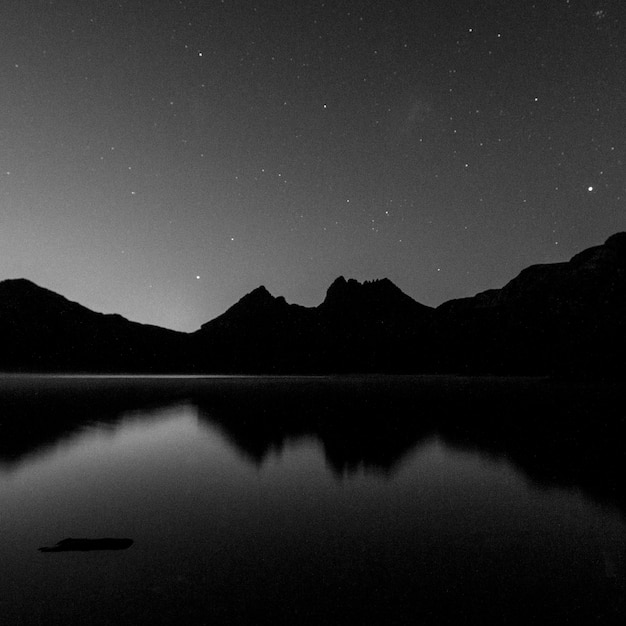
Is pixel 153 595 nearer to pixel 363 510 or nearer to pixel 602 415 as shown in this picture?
pixel 363 510

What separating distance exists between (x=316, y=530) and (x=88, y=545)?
621cm

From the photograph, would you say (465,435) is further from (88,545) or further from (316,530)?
(88,545)

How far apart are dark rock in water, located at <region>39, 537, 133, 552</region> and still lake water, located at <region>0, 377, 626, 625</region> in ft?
0.97

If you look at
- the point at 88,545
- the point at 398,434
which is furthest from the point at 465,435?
the point at 88,545

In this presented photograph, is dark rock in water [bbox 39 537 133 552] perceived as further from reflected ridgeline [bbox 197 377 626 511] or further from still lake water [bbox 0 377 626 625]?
reflected ridgeline [bbox 197 377 626 511]

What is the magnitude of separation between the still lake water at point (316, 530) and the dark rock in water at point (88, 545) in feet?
0.97

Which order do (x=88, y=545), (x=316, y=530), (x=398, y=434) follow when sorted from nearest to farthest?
(x=88, y=545) → (x=316, y=530) → (x=398, y=434)

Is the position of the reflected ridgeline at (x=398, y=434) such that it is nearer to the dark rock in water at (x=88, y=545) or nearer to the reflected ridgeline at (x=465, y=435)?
the reflected ridgeline at (x=465, y=435)

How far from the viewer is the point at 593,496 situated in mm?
17500

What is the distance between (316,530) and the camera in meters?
13.8

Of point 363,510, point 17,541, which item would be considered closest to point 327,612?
point 363,510

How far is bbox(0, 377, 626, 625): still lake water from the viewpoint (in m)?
8.83

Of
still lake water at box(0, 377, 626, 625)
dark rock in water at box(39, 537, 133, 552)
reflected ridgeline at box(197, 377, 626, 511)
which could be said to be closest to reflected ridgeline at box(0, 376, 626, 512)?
reflected ridgeline at box(197, 377, 626, 511)

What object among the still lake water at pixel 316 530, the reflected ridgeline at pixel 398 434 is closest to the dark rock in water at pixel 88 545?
the still lake water at pixel 316 530
